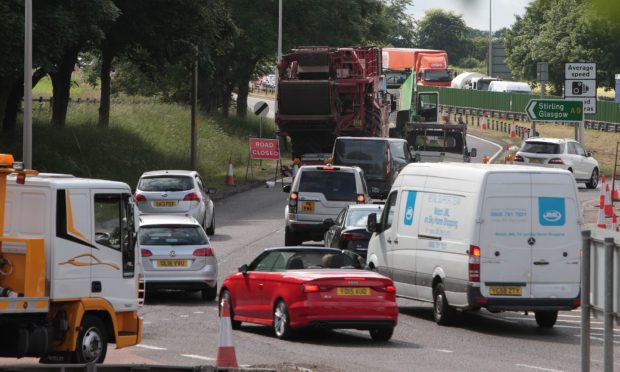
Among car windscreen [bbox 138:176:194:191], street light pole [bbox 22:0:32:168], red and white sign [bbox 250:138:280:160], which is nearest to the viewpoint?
street light pole [bbox 22:0:32:168]

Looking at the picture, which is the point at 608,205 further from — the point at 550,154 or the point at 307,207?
the point at 550,154

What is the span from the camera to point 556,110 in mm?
34031

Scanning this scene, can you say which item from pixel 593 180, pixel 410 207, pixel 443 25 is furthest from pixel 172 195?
pixel 443 25

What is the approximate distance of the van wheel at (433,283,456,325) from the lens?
19.6 metres

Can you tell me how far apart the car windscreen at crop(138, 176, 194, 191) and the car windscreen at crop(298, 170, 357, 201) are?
394 centimetres

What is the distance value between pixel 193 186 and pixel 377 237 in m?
12.7

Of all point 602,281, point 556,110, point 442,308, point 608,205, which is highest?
point 556,110

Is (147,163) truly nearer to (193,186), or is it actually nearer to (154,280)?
(193,186)

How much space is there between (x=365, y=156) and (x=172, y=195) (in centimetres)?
856

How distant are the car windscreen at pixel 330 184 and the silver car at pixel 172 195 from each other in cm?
349

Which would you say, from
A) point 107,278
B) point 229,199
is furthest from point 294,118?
point 107,278

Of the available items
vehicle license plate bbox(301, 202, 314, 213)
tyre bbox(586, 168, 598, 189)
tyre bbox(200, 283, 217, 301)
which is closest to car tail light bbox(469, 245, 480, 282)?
tyre bbox(200, 283, 217, 301)

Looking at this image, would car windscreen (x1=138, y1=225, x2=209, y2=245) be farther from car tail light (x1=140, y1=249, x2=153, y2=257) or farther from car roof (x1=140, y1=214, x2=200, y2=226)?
car tail light (x1=140, y1=249, x2=153, y2=257)

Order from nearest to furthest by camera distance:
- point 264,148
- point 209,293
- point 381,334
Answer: point 381,334, point 209,293, point 264,148
